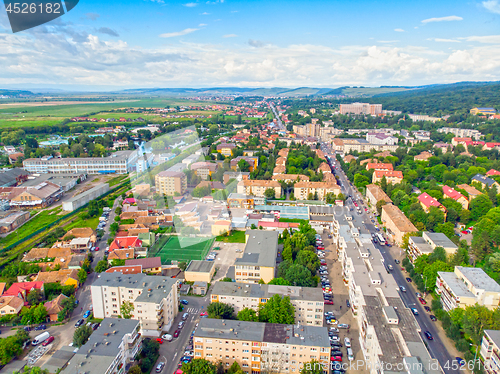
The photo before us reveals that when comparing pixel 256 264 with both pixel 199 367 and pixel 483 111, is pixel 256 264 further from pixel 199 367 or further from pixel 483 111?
pixel 483 111

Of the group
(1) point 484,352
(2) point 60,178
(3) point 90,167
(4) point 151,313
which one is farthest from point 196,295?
(3) point 90,167

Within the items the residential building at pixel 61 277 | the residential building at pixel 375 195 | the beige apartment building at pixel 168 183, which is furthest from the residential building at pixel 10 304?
the residential building at pixel 375 195

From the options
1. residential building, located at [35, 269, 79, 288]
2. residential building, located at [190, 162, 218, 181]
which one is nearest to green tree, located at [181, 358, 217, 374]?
residential building, located at [35, 269, 79, 288]

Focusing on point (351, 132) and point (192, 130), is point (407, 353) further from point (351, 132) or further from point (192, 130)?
point (351, 132)

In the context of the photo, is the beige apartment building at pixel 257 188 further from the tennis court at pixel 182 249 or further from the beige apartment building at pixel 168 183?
the tennis court at pixel 182 249

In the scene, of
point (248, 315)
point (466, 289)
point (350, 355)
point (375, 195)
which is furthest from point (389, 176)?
point (248, 315)

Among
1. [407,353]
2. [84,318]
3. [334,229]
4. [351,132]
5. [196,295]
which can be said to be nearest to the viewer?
[407,353]

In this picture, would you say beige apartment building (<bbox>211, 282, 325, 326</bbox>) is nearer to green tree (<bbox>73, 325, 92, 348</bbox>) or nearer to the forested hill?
green tree (<bbox>73, 325, 92, 348</bbox>)
